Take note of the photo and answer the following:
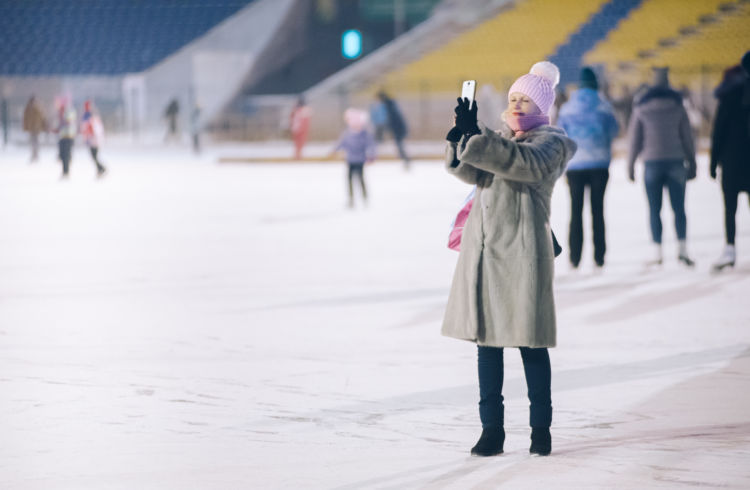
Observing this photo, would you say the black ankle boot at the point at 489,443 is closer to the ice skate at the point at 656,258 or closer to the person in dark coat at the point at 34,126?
the ice skate at the point at 656,258

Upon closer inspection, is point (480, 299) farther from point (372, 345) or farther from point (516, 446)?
point (372, 345)

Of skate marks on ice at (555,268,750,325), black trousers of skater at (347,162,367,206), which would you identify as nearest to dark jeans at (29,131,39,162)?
black trousers of skater at (347,162,367,206)

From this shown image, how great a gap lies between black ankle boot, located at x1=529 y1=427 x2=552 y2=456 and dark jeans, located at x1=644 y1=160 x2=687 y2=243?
6243mm

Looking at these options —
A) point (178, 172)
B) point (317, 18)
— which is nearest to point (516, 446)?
point (178, 172)

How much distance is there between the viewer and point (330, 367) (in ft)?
23.8

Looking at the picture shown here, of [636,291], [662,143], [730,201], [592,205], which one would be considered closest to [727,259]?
[730,201]

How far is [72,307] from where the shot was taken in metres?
9.57

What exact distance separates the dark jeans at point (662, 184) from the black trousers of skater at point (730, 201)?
472 millimetres

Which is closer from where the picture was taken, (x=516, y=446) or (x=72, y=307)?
(x=516, y=446)

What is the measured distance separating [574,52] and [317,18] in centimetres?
1430

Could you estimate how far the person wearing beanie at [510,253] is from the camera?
508cm

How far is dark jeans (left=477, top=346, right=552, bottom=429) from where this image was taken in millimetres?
5250

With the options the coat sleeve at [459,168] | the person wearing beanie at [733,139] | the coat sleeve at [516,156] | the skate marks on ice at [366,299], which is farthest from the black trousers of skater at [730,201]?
the coat sleeve at [459,168]

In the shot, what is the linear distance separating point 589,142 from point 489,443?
229 inches
